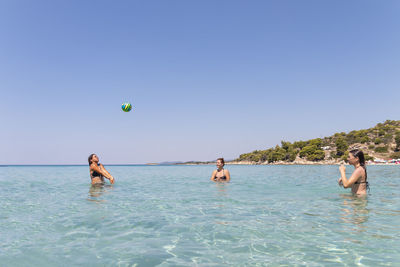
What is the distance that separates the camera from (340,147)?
107 m

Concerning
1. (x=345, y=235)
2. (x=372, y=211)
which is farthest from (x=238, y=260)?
(x=372, y=211)

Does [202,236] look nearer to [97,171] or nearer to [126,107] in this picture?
[97,171]

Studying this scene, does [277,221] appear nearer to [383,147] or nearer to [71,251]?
[71,251]

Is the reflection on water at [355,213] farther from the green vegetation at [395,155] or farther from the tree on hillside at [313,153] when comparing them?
the tree on hillside at [313,153]

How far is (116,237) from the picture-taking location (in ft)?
17.7

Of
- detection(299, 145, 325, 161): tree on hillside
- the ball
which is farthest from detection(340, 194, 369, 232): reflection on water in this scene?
detection(299, 145, 325, 161): tree on hillside

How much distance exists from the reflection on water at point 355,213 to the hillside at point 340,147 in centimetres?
9790

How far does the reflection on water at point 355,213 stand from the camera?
20.0ft

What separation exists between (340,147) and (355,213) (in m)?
113

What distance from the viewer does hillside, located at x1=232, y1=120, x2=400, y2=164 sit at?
10312 centimetres

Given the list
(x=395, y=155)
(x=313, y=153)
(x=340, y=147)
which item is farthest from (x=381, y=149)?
(x=313, y=153)

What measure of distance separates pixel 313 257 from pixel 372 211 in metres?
4.76

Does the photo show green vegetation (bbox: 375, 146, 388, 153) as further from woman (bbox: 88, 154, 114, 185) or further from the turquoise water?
woman (bbox: 88, 154, 114, 185)

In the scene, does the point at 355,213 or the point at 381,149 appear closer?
the point at 355,213
